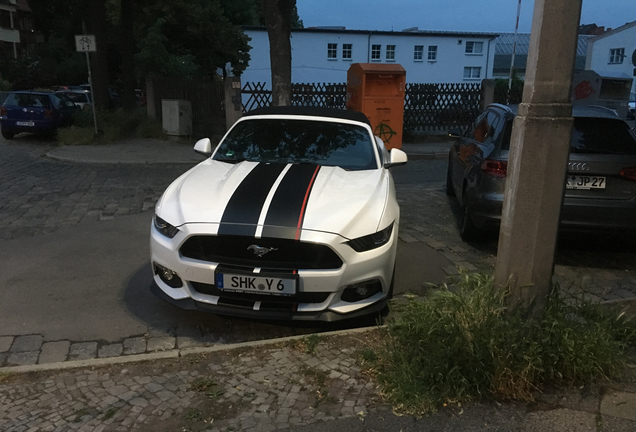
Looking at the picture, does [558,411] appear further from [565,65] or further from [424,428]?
[565,65]

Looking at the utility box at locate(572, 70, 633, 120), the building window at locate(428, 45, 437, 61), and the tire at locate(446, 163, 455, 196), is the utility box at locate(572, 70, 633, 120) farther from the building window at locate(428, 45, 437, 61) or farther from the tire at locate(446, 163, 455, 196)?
the building window at locate(428, 45, 437, 61)

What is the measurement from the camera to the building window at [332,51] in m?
50.5

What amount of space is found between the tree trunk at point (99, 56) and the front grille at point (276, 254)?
643 inches

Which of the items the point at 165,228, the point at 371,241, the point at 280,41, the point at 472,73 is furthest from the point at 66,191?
the point at 472,73

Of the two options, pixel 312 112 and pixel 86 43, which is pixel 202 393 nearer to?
pixel 312 112

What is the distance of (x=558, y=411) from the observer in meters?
2.98

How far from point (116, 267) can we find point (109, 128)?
11.6 m

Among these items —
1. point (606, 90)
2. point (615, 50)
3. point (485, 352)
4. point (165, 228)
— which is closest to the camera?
point (485, 352)

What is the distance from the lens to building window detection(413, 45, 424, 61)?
52188 millimetres

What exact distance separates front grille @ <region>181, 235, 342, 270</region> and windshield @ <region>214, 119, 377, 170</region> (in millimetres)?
1491

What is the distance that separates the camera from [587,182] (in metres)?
5.41

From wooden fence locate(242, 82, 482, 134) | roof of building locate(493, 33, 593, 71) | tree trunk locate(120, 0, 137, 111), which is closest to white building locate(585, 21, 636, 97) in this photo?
roof of building locate(493, 33, 593, 71)

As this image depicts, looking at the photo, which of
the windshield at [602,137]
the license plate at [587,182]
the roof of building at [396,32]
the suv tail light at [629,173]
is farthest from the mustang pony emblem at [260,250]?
the roof of building at [396,32]

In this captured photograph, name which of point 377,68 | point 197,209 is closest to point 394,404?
point 197,209
